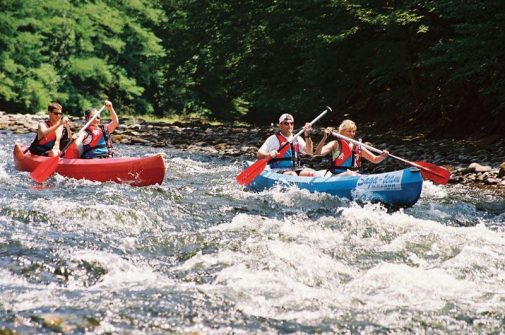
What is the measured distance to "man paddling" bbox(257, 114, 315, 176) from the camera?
394 inches

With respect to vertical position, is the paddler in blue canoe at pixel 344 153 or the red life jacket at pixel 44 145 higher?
the paddler in blue canoe at pixel 344 153

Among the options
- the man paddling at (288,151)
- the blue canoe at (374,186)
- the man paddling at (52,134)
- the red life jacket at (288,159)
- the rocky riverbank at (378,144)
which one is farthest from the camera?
the rocky riverbank at (378,144)

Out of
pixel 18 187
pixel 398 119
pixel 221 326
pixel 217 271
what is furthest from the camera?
pixel 398 119

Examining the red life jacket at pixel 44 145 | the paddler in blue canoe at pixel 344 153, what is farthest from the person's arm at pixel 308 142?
the red life jacket at pixel 44 145

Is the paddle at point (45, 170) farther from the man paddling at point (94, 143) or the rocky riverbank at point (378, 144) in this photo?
the rocky riverbank at point (378, 144)

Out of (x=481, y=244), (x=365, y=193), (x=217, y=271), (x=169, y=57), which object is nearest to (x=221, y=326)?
(x=217, y=271)

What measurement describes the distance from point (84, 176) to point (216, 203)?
211 centimetres

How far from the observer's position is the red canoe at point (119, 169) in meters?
9.81

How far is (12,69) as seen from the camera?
27.7 metres

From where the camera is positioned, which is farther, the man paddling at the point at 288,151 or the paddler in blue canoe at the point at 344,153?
the man paddling at the point at 288,151

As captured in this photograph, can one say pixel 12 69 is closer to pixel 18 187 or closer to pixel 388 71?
pixel 388 71

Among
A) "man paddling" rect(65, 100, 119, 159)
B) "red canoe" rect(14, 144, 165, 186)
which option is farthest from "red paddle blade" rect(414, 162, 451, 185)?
"man paddling" rect(65, 100, 119, 159)

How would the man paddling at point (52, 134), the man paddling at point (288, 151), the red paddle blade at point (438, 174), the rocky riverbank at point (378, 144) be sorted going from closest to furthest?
the red paddle blade at point (438, 174) → the man paddling at point (288, 151) → the man paddling at point (52, 134) → the rocky riverbank at point (378, 144)

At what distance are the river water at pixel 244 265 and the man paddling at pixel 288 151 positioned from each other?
795 mm
